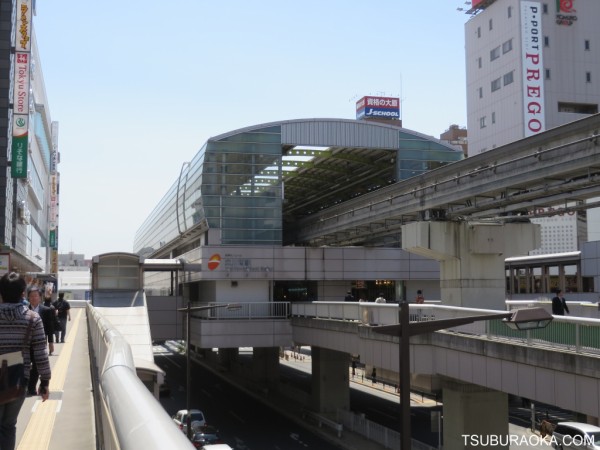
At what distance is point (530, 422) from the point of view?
126 feet

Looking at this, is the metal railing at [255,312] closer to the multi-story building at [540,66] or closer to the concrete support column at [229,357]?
the concrete support column at [229,357]

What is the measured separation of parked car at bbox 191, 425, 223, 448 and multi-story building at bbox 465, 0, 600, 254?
5105cm

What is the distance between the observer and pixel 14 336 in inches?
219

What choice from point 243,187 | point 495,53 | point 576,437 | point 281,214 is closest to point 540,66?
point 495,53

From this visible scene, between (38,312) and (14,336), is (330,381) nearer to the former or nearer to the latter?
(38,312)

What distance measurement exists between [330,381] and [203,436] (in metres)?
10.9

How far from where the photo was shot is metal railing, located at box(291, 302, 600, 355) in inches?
606

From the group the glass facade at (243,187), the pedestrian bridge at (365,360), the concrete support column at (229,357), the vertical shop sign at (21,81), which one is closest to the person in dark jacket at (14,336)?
the pedestrian bridge at (365,360)

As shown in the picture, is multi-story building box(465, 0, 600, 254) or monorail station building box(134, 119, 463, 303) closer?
monorail station building box(134, 119, 463, 303)

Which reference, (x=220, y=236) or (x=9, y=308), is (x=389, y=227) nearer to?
(x=220, y=236)

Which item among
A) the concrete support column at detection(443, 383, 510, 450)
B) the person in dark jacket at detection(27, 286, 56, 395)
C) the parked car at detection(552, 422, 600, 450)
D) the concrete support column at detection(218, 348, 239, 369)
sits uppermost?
the person in dark jacket at detection(27, 286, 56, 395)

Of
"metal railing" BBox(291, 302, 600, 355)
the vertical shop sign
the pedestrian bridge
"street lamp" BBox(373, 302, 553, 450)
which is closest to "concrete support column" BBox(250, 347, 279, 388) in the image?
the pedestrian bridge

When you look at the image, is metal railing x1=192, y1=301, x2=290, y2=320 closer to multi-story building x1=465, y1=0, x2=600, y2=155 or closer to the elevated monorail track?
the elevated monorail track

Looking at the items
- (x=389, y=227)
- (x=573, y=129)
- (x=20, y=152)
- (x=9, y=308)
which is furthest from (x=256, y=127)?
(x=9, y=308)
